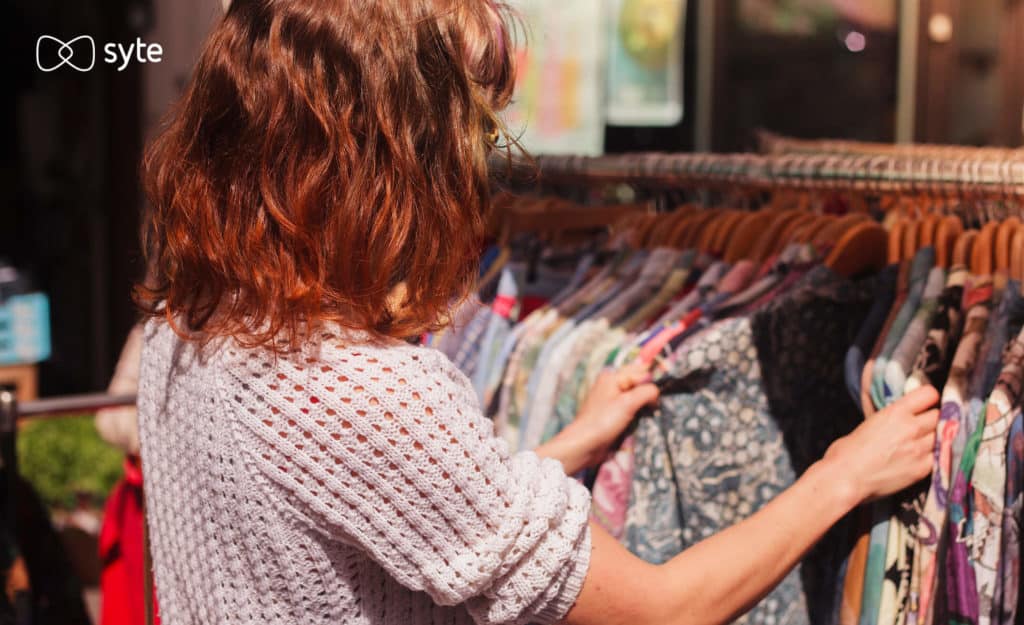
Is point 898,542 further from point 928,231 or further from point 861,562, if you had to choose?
point 928,231

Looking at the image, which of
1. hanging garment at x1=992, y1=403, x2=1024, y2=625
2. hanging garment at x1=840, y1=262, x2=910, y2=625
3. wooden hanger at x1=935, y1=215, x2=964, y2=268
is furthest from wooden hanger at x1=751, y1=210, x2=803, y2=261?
hanging garment at x1=992, y1=403, x2=1024, y2=625

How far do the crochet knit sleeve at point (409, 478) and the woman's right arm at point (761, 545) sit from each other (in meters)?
0.04

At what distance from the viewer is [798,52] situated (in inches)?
195

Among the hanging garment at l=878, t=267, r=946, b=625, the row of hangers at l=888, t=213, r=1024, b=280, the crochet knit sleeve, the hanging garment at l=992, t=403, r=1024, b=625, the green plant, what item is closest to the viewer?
the crochet knit sleeve

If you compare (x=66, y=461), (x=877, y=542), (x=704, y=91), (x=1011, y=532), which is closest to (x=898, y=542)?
(x=877, y=542)

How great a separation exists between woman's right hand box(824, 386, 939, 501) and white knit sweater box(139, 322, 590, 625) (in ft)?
1.11

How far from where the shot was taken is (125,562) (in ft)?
6.40

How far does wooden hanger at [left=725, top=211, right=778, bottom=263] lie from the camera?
1735mm

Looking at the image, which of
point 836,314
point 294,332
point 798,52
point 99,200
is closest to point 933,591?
point 836,314

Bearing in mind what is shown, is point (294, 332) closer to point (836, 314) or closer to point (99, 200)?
point (836, 314)

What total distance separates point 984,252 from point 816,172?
249 millimetres

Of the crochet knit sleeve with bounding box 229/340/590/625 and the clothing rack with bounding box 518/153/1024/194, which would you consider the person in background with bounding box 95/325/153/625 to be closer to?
the clothing rack with bounding box 518/153/1024/194

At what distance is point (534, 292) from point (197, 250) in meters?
0.94

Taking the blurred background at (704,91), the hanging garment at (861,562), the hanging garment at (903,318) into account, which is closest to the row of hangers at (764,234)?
the hanging garment at (903,318)
